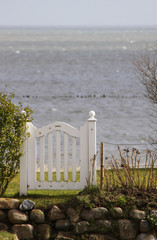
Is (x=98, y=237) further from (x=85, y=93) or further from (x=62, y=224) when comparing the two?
(x=85, y=93)

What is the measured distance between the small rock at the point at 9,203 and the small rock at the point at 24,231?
1.12 feet

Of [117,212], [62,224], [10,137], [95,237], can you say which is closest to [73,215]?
[62,224]

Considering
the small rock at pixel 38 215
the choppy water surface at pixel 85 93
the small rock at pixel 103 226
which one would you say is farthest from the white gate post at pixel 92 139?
the choppy water surface at pixel 85 93

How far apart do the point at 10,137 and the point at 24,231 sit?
5.37 ft

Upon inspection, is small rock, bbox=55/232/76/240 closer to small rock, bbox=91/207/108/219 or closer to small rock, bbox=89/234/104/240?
small rock, bbox=89/234/104/240

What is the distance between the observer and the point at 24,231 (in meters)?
8.77

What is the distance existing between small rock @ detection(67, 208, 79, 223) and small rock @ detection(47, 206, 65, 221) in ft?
0.38

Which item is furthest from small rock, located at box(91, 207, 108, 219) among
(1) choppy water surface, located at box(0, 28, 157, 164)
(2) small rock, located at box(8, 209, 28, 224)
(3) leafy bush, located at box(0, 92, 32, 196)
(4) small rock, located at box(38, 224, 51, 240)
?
(1) choppy water surface, located at box(0, 28, 157, 164)

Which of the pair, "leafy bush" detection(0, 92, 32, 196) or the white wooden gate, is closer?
"leafy bush" detection(0, 92, 32, 196)

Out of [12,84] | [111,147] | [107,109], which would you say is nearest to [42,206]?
[111,147]

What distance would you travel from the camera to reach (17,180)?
11.9 meters

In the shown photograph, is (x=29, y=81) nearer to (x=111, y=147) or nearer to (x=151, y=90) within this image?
(x=111, y=147)

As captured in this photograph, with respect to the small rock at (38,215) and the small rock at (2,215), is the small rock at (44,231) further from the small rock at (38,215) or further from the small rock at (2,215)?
the small rock at (2,215)

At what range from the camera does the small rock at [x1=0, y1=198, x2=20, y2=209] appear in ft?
29.0
